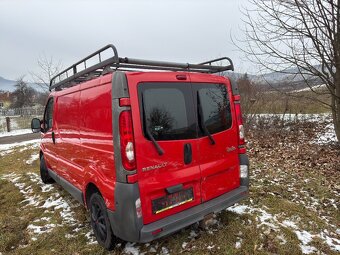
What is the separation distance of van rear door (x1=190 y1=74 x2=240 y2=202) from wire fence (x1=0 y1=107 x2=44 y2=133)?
20625 millimetres

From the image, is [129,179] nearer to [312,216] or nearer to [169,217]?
[169,217]

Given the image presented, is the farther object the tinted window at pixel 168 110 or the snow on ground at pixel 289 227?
the snow on ground at pixel 289 227

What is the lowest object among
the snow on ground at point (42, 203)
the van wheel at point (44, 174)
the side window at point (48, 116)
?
the snow on ground at point (42, 203)

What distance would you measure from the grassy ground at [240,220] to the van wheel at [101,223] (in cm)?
15

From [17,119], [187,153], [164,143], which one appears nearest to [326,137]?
[187,153]

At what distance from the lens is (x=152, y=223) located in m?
2.71

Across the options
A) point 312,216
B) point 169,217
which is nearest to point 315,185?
point 312,216

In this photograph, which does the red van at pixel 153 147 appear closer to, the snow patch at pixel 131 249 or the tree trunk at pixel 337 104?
the snow patch at pixel 131 249

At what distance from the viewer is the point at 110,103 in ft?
8.83

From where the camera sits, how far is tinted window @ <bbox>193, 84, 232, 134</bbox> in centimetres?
318

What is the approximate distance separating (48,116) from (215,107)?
11.4 feet

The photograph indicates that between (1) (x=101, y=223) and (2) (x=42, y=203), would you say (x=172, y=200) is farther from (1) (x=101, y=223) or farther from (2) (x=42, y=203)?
(2) (x=42, y=203)

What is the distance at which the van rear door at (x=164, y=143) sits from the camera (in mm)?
2648

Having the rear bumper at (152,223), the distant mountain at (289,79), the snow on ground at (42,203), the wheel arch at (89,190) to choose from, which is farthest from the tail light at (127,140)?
the distant mountain at (289,79)
